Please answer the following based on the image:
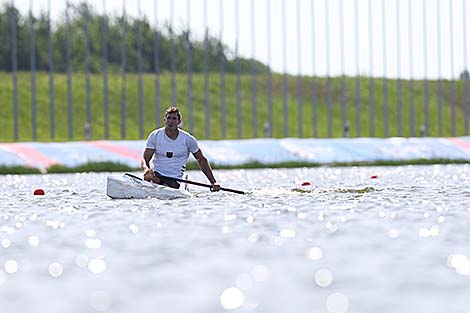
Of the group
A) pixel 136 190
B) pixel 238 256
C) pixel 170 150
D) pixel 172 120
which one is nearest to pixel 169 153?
pixel 170 150

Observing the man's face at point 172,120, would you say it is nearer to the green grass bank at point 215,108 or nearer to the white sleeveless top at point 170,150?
the white sleeveless top at point 170,150

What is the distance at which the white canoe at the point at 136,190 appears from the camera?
1717 cm

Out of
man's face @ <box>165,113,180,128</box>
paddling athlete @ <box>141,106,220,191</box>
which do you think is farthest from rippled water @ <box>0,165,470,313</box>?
man's face @ <box>165,113,180,128</box>

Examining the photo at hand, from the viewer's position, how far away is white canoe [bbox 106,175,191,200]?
1717 centimetres

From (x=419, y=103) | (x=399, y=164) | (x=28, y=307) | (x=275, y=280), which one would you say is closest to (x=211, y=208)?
(x=275, y=280)

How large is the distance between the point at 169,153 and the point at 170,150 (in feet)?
0.18

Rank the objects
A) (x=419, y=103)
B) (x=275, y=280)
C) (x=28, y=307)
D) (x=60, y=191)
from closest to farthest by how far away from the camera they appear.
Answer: (x=28, y=307) < (x=275, y=280) < (x=60, y=191) < (x=419, y=103)

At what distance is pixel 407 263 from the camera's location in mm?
8688

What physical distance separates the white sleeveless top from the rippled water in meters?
1.18

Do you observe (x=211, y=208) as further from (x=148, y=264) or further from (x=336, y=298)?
(x=336, y=298)

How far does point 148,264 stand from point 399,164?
29001 millimetres

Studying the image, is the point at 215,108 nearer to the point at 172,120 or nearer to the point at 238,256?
the point at 172,120

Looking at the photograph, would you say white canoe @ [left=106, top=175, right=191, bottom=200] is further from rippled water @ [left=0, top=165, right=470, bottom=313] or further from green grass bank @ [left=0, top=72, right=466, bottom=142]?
green grass bank @ [left=0, top=72, right=466, bottom=142]

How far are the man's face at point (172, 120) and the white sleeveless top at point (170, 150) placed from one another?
231 mm
